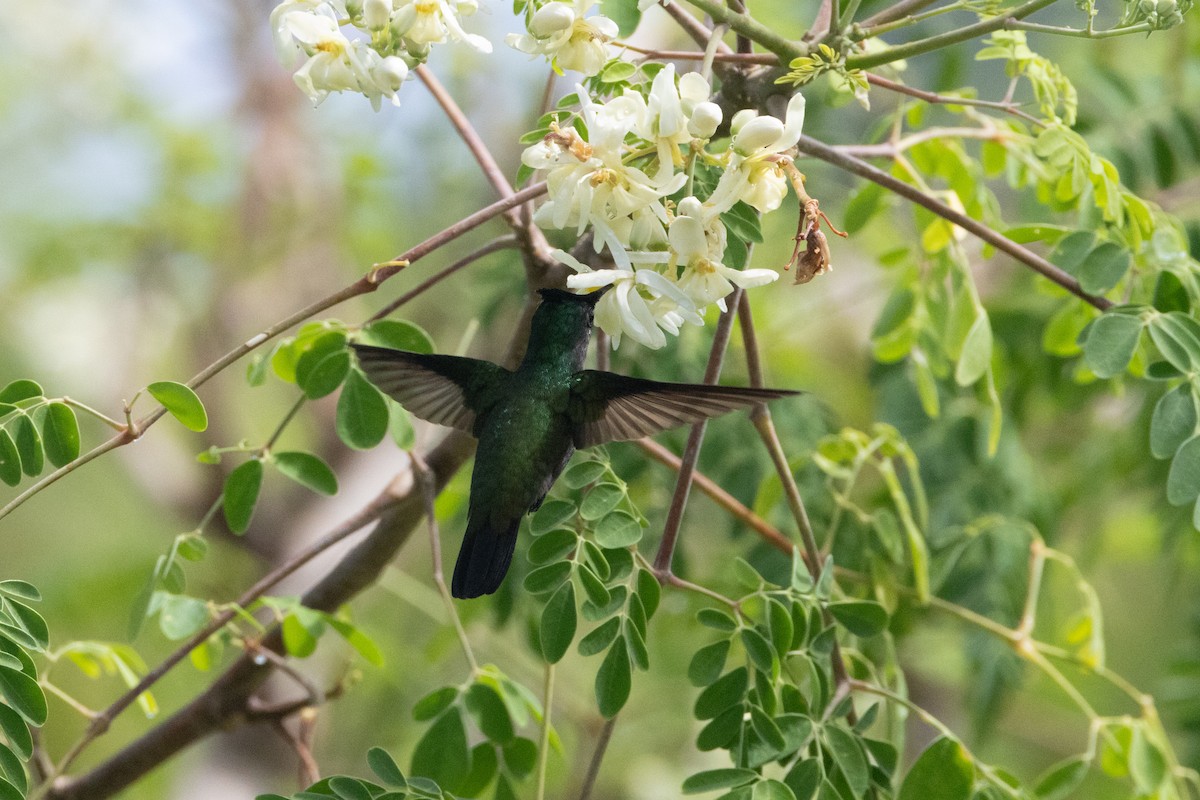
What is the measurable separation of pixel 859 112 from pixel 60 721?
13.3ft

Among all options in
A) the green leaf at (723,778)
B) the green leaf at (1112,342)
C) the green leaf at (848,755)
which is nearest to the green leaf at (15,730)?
the green leaf at (723,778)

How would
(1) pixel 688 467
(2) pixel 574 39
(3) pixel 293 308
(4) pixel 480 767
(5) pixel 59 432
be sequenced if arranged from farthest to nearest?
1. (3) pixel 293 308
2. (4) pixel 480 767
3. (1) pixel 688 467
4. (5) pixel 59 432
5. (2) pixel 574 39

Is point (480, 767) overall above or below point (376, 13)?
below

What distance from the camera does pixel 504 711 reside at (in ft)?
4.85

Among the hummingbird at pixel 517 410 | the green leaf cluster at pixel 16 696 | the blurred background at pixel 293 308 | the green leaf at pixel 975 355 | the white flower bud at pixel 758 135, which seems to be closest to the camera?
the white flower bud at pixel 758 135

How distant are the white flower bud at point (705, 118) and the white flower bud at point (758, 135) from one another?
27 mm

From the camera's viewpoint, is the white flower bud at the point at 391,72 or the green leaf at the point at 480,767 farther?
the green leaf at the point at 480,767

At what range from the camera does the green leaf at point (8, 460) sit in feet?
3.84

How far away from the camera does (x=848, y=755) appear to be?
1.25 meters

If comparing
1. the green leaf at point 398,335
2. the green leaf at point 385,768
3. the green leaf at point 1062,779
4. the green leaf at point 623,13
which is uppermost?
the green leaf at point 623,13

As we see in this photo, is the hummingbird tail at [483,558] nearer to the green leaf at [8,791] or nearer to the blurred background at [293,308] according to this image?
the green leaf at [8,791]

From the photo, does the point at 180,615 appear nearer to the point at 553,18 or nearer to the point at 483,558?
the point at 483,558

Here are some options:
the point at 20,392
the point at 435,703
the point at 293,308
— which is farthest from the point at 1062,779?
→ the point at 293,308

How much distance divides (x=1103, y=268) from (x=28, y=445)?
1.26m
